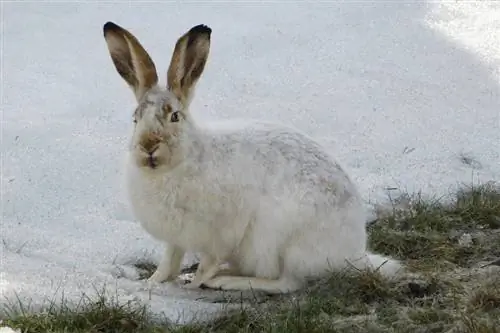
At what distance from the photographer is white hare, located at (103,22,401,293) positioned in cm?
448

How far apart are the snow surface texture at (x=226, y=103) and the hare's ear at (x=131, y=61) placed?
1009 millimetres

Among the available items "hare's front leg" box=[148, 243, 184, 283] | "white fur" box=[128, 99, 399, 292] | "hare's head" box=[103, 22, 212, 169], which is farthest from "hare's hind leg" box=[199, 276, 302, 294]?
"hare's head" box=[103, 22, 212, 169]

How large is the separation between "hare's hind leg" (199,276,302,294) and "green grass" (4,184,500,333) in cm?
8

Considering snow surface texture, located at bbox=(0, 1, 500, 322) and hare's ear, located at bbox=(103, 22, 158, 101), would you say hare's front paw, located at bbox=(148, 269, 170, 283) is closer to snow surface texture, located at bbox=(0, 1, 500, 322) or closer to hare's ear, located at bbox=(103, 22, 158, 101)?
snow surface texture, located at bbox=(0, 1, 500, 322)

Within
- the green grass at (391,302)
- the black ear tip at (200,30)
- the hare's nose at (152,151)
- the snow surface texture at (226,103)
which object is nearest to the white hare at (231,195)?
the black ear tip at (200,30)

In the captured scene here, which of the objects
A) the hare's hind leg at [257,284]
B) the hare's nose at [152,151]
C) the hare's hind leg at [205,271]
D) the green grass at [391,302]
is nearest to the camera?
the green grass at [391,302]

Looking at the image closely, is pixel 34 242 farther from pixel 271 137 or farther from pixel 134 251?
pixel 271 137

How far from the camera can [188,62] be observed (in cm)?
453

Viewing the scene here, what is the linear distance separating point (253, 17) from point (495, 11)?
267cm

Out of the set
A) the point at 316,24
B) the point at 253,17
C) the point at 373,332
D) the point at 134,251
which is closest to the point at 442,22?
the point at 316,24

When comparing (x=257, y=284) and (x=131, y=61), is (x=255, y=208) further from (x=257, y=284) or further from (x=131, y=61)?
(x=131, y=61)

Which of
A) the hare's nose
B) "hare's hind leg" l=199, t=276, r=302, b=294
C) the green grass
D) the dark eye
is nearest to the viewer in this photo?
the green grass

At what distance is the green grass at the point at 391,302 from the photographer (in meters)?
3.86

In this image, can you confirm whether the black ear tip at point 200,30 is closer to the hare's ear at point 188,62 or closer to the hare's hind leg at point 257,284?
the hare's ear at point 188,62
